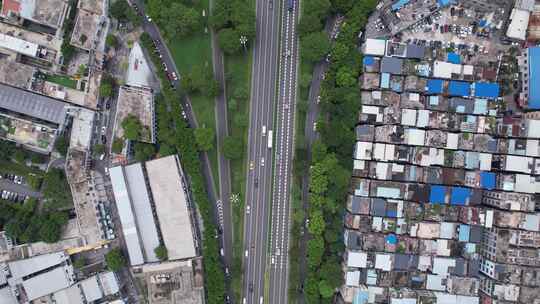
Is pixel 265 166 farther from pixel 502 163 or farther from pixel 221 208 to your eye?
pixel 502 163

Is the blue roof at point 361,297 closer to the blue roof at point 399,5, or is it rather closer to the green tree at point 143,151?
the green tree at point 143,151

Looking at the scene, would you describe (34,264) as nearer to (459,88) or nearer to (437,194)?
(437,194)

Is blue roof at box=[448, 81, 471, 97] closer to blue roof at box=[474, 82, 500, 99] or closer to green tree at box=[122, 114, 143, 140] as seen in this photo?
blue roof at box=[474, 82, 500, 99]

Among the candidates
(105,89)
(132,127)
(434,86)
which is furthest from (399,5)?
(105,89)

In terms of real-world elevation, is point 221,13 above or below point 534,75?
above

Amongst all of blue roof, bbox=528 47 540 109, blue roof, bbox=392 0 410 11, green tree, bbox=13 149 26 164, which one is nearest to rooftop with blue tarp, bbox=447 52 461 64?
blue roof, bbox=392 0 410 11
